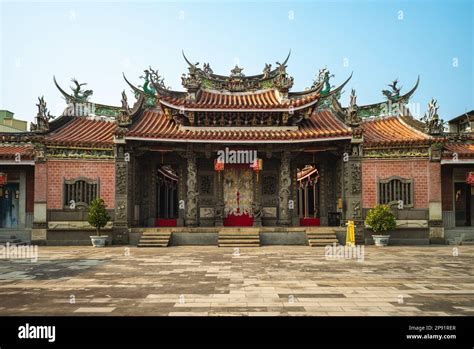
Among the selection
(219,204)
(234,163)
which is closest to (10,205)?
(219,204)

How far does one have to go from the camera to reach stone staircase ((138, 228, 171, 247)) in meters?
15.7

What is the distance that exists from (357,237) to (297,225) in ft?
10.3

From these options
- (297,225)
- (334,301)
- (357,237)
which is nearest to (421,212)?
(357,237)

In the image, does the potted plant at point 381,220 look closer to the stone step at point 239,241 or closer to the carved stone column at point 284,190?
the carved stone column at point 284,190

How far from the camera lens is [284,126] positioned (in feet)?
59.2

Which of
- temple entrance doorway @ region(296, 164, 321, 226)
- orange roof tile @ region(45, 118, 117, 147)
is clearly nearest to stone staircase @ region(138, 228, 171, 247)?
orange roof tile @ region(45, 118, 117, 147)

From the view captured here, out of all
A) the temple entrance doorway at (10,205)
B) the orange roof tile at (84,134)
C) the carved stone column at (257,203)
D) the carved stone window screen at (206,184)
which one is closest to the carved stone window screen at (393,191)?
the carved stone column at (257,203)

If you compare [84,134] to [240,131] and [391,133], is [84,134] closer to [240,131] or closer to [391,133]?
[240,131]

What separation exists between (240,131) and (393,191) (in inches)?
291

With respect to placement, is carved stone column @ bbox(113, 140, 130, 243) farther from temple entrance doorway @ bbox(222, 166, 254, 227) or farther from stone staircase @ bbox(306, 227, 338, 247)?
stone staircase @ bbox(306, 227, 338, 247)

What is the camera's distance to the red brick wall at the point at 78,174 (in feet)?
53.8

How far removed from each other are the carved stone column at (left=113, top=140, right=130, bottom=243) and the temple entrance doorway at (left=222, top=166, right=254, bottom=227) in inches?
189

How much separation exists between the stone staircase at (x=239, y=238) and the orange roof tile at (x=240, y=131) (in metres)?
4.02
